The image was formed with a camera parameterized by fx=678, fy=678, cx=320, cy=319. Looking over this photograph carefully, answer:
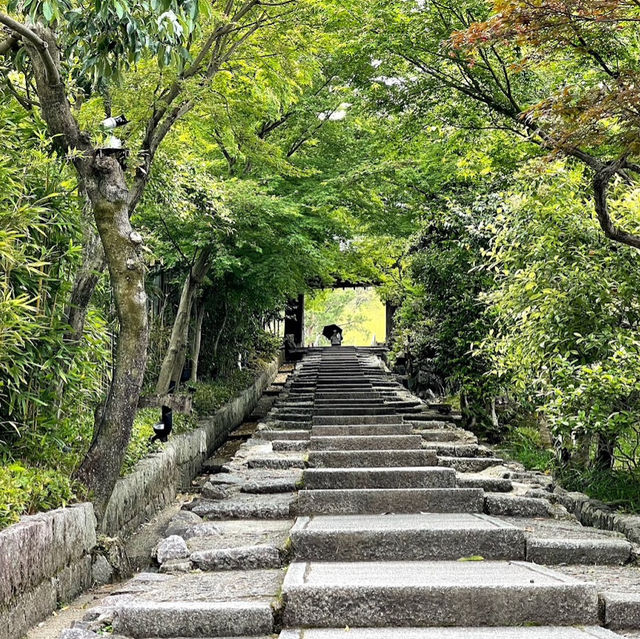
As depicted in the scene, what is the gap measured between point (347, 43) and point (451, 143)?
1764 mm

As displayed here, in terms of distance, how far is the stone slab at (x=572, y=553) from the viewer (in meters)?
3.92

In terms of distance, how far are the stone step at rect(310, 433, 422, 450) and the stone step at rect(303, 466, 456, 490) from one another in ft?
3.90

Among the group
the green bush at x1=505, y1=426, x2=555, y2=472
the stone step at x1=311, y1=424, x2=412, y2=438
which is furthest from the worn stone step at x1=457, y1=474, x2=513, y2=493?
the green bush at x1=505, y1=426, x2=555, y2=472

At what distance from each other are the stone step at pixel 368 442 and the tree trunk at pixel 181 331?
383 cm

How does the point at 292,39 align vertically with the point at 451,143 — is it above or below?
above

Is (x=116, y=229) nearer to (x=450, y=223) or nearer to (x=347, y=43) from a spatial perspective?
(x=347, y=43)

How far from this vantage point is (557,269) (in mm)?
6066

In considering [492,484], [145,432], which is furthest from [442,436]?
[145,432]

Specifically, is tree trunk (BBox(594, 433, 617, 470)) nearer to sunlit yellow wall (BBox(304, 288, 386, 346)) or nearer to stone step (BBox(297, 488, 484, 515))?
stone step (BBox(297, 488, 484, 515))

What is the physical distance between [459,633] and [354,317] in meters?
44.3

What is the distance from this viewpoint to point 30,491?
4.19m

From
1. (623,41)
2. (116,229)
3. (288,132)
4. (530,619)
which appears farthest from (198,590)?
(288,132)

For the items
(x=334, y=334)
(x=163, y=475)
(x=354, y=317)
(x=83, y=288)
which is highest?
(x=354, y=317)

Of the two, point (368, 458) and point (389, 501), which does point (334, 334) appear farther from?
point (389, 501)
